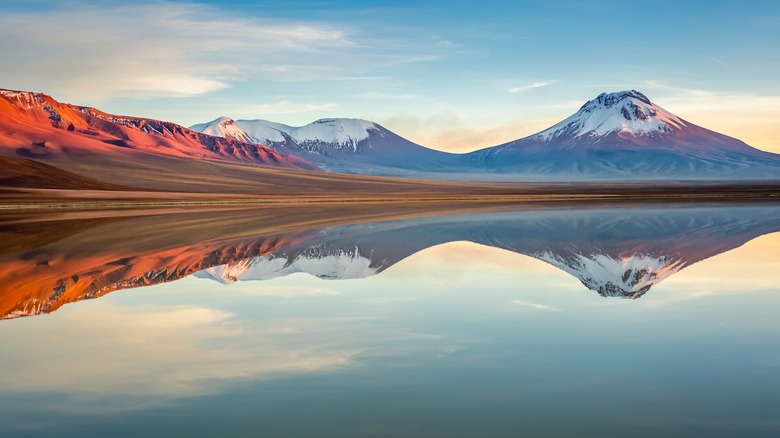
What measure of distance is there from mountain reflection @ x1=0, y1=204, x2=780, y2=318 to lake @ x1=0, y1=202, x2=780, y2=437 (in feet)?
0.53

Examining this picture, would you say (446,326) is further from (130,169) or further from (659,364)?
(130,169)

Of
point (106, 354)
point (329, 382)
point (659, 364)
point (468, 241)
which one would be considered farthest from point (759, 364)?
point (468, 241)

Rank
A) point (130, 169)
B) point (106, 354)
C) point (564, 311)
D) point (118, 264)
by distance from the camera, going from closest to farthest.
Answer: point (106, 354) < point (564, 311) < point (118, 264) < point (130, 169)

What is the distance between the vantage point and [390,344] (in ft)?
34.5

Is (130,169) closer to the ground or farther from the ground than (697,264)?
farther from the ground

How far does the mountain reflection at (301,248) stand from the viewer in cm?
1727

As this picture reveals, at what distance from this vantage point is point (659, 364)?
30.1ft

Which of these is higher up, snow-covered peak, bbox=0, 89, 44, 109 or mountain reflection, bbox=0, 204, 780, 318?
snow-covered peak, bbox=0, 89, 44, 109

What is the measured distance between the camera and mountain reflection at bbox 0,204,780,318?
17.3 meters

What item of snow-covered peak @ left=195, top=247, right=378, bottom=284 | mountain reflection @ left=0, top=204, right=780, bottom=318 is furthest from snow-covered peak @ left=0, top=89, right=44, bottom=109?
snow-covered peak @ left=195, top=247, right=378, bottom=284

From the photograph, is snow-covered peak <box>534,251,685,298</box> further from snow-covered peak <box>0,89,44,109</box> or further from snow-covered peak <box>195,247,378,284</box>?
snow-covered peak <box>0,89,44,109</box>

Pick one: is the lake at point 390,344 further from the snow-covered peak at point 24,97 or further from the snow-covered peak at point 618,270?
the snow-covered peak at point 24,97

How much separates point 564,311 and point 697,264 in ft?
28.5

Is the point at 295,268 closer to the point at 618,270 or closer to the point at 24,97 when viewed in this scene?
the point at 618,270
